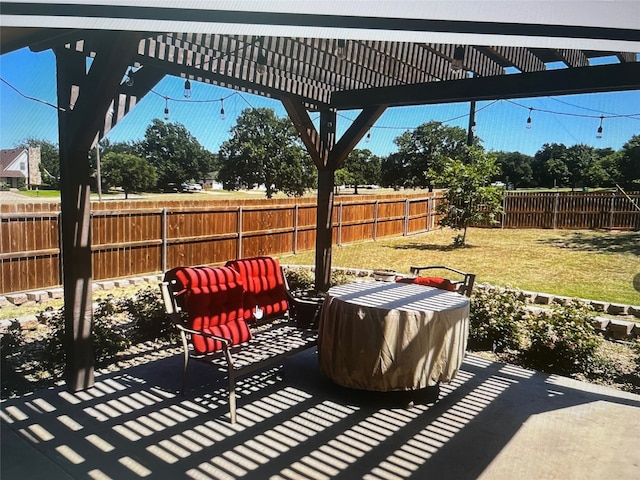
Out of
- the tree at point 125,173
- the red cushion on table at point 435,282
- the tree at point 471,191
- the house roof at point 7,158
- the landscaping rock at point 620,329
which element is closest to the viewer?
the house roof at point 7,158

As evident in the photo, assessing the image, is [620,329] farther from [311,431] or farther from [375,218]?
[375,218]

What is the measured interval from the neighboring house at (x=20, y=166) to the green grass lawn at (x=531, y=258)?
553cm

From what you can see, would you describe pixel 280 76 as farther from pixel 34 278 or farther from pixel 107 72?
pixel 34 278

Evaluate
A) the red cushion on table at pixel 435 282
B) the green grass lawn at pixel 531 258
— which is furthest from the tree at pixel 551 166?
the red cushion on table at pixel 435 282

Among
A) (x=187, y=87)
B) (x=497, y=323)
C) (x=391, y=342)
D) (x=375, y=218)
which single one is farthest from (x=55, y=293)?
(x=375, y=218)

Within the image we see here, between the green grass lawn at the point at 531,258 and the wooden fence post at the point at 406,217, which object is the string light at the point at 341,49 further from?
the wooden fence post at the point at 406,217

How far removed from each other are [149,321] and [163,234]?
3.62 metres

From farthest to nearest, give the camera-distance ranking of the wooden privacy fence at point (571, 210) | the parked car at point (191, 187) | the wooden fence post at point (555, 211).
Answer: the wooden fence post at point (555, 211)
the wooden privacy fence at point (571, 210)
the parked car at point (191, 187)

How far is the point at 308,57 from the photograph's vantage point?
442cm

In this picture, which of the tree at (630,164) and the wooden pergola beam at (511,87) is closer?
the wooden pergola beam at (511,87)

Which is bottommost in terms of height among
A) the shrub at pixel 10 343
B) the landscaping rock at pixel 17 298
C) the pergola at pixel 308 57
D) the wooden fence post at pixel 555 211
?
the landscaping rock at pixel 17 298

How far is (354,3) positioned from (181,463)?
7.34 ft

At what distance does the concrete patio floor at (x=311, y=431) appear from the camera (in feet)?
7.91

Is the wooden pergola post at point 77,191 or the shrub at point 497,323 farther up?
the wooden pergola post at point 77,191
